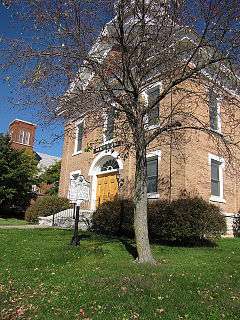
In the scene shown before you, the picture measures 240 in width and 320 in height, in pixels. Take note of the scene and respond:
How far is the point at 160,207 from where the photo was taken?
14.2 metres

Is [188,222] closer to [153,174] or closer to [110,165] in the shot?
[153,174]

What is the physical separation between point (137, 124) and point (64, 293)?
5.00m

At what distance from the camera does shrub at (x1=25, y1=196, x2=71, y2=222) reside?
2247cm

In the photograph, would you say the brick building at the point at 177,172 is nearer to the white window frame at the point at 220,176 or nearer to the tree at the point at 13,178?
the white window frame at the point at 220,176

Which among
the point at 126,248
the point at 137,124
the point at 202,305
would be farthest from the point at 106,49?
the point at 202,305

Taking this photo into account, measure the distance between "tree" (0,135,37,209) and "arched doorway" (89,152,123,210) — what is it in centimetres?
1027

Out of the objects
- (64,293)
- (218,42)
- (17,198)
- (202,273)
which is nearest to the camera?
(64,293)

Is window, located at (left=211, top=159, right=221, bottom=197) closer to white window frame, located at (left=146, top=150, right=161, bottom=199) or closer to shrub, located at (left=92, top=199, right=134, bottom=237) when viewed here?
white window frame, located at (left=146, top=150, right=161, bottom=199)

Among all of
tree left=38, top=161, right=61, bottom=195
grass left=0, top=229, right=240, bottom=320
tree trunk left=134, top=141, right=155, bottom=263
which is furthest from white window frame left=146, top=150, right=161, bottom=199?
tree left=38, top=161, right=61, bottom=195

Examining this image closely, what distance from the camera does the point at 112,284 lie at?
23.9 ft

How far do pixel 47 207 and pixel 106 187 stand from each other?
154 inches

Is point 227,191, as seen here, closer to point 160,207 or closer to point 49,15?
point 160,207

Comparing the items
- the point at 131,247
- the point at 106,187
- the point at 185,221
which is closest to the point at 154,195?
the point at 185,221

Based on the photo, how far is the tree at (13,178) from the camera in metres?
30.1
